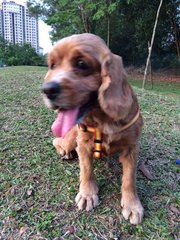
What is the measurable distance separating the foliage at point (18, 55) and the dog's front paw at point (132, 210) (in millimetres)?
22012

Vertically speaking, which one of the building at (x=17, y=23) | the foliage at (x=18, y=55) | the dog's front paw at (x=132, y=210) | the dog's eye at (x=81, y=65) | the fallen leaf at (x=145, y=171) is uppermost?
the building at (x=17, y=23)

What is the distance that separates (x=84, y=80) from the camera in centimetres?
180

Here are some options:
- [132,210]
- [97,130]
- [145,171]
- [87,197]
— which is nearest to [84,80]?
[97,130]

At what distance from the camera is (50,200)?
2.37 m

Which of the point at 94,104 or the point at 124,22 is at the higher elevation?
the point at 124,22

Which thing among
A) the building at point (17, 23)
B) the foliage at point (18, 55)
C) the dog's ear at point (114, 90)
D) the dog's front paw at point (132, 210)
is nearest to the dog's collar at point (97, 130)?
the dog's ear at point (114, 90)

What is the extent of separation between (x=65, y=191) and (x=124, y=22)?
62.4ft

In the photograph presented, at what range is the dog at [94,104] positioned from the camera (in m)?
1.77

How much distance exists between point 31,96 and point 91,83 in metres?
3.88

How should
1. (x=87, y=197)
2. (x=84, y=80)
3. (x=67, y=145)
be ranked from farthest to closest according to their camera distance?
(x=67, y=145), (x=87, y=197), (x=84, y=80)

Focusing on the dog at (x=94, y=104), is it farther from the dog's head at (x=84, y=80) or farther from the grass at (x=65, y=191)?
the grass at (x=65, y=191)

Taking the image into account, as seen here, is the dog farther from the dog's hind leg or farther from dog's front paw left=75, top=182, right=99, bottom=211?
the dog's hind leg

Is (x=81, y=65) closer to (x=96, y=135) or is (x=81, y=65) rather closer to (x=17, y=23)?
(x=96, y=135)

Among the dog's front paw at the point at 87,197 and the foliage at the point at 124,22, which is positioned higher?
the foliage at the point at 124,22
